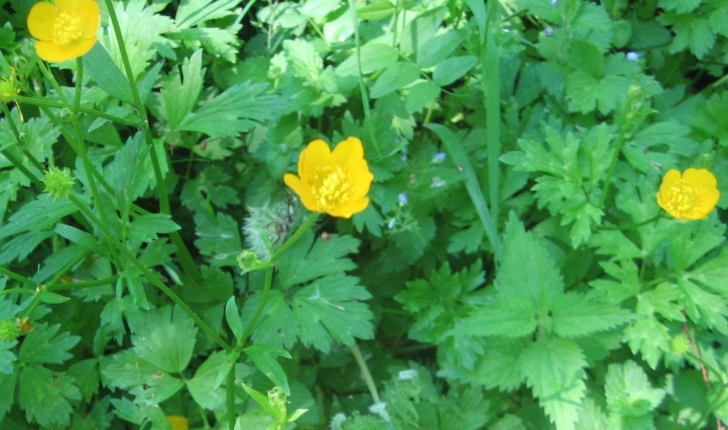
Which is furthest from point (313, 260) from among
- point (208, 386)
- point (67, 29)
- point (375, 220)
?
point (67, 29)

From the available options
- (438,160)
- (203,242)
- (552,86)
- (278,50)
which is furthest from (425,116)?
(203,242)

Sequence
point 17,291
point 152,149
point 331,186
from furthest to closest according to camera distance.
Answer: point 152,149 → point 17,291 → point 331,186

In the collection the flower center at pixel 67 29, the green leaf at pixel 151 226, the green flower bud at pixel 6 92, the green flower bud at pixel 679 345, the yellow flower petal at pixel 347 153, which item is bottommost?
the green flower bud at pixel 679 345

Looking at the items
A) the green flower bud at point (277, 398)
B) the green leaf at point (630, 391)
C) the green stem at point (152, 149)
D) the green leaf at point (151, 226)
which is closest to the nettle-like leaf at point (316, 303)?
the green stem at point (152, 149)

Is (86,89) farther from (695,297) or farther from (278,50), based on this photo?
(695,297)

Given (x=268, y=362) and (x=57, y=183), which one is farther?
(x=268, y=362)

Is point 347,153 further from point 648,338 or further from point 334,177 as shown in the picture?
point 648,338

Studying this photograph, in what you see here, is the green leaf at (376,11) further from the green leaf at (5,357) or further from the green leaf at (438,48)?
the green leaf at (5,357)

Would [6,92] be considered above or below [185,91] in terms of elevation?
above
